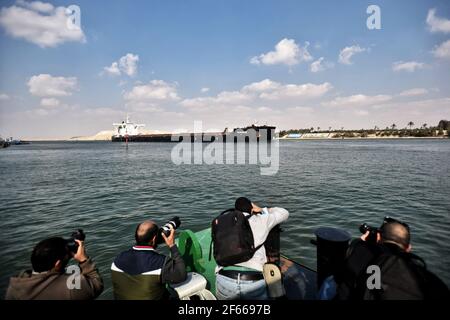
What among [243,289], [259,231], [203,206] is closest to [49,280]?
[243,289]

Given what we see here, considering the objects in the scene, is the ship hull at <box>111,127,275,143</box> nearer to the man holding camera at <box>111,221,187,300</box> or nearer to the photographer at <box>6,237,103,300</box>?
the man holding camera at <box>111,221,187,300</box>

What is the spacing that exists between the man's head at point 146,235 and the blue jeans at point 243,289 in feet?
4.16

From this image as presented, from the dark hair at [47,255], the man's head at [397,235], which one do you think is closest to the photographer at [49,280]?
the dark hair at [47,255]

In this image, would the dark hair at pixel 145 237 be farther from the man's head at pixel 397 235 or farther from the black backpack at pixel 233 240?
the man's head at pixel 397 235

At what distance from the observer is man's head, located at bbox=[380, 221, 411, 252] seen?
2.83 metres

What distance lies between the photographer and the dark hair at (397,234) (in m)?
2.83

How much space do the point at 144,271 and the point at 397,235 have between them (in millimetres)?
3197

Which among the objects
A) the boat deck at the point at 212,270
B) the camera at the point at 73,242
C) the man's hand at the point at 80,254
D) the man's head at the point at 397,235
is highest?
the man's head at the point at 397,235

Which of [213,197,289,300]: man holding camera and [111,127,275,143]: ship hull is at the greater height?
[111,127,275,143]: ship hull

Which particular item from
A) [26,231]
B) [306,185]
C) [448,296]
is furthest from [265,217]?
[306,185]

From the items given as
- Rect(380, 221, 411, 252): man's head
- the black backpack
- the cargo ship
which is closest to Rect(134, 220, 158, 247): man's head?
the black backpack

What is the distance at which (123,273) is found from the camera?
3182 mm

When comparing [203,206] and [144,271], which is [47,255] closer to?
[144,271]
